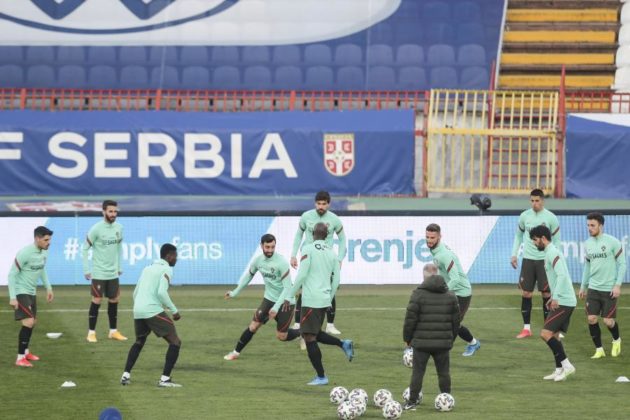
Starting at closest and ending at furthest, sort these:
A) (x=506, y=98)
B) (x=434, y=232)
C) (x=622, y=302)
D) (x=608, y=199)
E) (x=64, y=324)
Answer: (x=434, y=232), (x=64, y=324), (x=622, y=302), (x=608, y=199), (x=506, y=98)

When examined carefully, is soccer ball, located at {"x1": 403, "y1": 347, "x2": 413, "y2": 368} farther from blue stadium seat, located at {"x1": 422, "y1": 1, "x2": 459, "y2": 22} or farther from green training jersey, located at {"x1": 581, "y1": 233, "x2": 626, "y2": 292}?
blue stadium seat, located at {"x1": 422, "y1": 1, "x2": 459, "y2": 22}

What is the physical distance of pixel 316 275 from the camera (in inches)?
602

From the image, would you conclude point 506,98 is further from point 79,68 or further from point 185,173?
point 79,68

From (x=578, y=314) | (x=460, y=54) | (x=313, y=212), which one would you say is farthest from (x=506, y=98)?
(x=313, y=212)

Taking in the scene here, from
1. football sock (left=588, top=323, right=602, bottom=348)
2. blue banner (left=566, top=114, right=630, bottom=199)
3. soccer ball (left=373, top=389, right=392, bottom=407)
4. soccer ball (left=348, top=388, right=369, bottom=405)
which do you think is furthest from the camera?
blue banner (left=566, top=114, right=630, bottom=199)

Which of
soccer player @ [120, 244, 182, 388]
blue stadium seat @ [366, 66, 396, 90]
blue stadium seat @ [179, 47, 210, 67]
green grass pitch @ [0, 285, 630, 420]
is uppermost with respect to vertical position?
blue stadium seat @ [179, 47, 210, 67]

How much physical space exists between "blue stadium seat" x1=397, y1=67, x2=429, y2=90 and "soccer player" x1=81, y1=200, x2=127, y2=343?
60.8 ft

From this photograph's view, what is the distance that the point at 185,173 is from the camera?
33.3 meters

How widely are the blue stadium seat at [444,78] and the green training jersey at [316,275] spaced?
21.2 metres

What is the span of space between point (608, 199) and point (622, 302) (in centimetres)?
1032

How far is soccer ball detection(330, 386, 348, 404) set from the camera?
13745 millimetres

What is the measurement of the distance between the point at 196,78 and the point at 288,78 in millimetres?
2682

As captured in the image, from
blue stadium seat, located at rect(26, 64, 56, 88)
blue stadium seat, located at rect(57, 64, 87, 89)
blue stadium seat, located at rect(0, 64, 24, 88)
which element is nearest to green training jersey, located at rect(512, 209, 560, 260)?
blue stadium seat, located at rect(57, 64, 87, 89)

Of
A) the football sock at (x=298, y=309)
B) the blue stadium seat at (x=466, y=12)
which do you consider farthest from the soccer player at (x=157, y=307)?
the blue stadium seat at (x=466, y=12)
